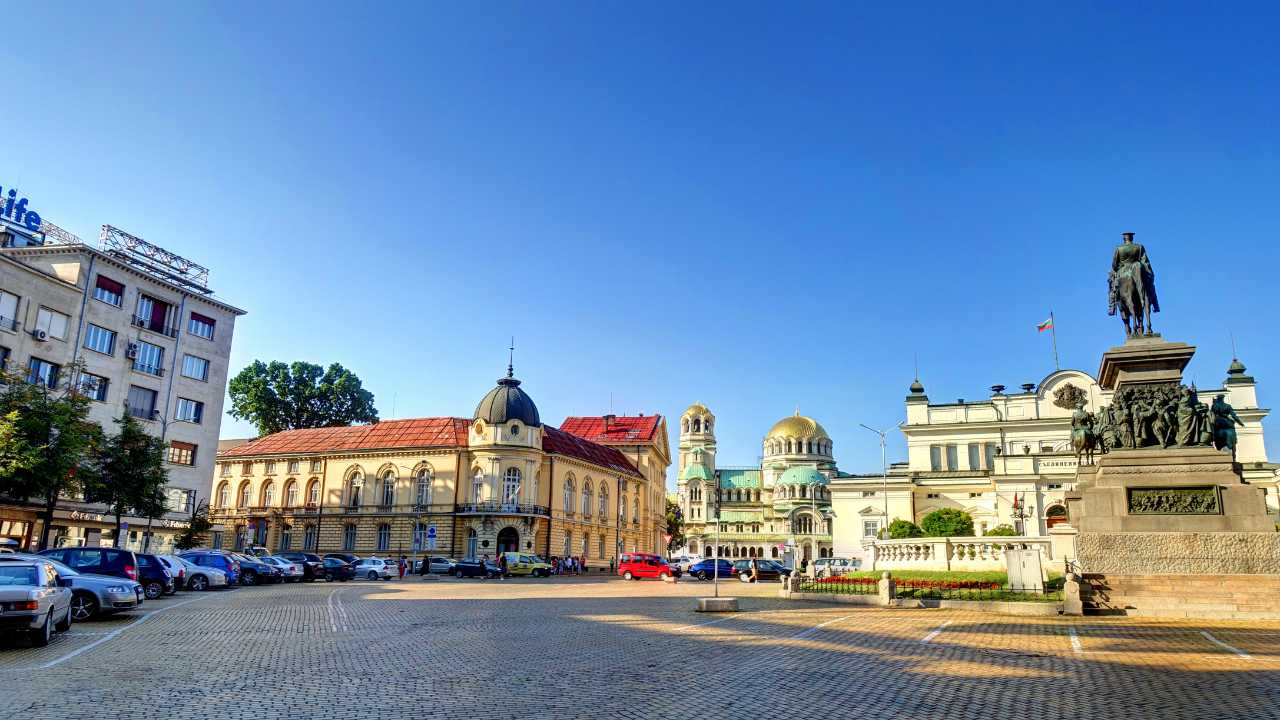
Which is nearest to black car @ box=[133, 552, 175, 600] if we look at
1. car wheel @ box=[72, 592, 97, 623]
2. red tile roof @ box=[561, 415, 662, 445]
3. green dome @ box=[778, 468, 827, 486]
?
car wheel @ box=[72, 592, 97, 623]

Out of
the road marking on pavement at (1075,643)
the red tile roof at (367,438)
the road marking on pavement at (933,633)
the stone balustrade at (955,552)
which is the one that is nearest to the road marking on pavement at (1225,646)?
the road marking on pavement at (1075,643)

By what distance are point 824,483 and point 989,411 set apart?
5218 centimetres

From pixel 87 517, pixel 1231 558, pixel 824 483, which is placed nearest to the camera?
pixel 1231 558

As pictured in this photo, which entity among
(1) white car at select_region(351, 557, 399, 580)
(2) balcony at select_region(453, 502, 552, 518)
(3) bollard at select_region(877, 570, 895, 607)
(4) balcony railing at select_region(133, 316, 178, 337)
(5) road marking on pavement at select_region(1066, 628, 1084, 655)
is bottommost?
(1) white car at select_region(351, 557, 399, 580)

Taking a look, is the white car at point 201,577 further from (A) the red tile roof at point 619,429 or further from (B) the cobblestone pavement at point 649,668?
(A) the red tile roof at point 619,429

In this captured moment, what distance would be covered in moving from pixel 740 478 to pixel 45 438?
369ft

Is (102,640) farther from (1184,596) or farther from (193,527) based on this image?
(193,527)

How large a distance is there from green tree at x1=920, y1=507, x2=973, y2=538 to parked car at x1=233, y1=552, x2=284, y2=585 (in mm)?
37053

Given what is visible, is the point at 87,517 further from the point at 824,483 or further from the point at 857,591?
the point at 824,483

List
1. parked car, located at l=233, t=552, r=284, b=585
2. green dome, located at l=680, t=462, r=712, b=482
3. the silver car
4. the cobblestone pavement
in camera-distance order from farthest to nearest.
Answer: green dome, located at l=680, t=462, r=712, b=482 → parked car, located at l=233, t=552, r=284, b=585 → the silver car → the cobblestone pavement

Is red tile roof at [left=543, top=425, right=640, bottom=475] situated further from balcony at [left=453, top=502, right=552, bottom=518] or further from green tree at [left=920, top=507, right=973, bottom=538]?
green tree at [left=920, top=507, right=973, bottom=538]

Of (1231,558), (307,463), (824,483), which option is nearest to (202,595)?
(1231,558)

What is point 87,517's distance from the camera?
147 ft

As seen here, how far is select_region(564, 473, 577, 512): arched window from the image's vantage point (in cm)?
7069
